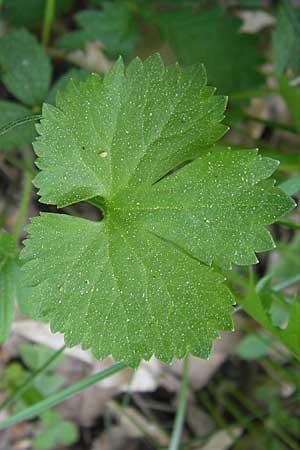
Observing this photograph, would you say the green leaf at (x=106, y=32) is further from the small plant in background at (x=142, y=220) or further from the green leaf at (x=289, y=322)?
the green leaf at (x=289, y=322)

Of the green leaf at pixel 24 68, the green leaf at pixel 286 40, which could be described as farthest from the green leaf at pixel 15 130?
the green leaf at pixel 286 40

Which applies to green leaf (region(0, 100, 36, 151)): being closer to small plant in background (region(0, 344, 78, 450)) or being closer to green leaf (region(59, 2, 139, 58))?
green leaf (region(59, 2, 139, 58))

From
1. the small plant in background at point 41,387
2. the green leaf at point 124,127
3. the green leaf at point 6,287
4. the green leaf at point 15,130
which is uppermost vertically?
the green leaf at point 124,127

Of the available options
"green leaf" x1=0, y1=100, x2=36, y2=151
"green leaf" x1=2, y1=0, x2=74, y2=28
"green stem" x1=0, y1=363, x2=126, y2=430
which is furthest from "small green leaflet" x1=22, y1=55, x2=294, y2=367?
"green leaf" x1=2, y1=0, x2=74, y2=28

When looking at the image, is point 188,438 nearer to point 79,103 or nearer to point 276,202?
point 276,202

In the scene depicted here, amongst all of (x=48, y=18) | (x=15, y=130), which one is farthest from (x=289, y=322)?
(x=48, y=18)

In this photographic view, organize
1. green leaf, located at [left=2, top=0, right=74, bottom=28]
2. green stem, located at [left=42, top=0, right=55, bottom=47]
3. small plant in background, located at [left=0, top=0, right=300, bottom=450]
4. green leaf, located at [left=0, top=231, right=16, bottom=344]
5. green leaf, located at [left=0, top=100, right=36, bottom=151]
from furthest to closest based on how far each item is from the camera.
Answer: green leaf, located at [left=2, top=0, right=74, bottom=28], green stem, located at [left=42, top=0, right=55, bottom=47], green leaf, located at [left=0, top=100, right=36, bottom=151], green leaf, located at [left=0, top=231, right=16, bottom=344], small plant in background, located at [left=0, top=0, right=300, bottom=450]
